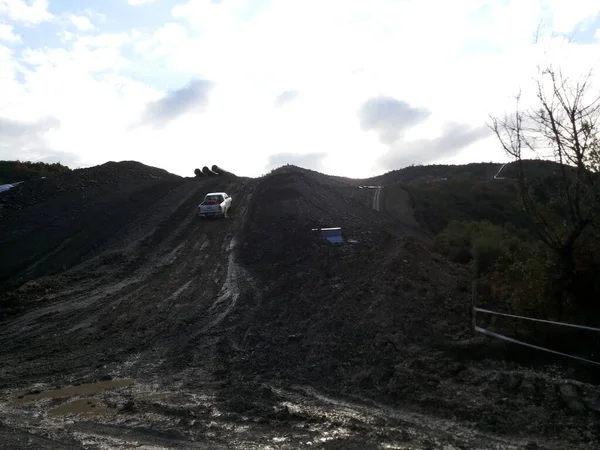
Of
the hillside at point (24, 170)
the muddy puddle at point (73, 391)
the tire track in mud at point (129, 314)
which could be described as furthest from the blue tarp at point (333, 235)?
the hillside at point (24, 170)

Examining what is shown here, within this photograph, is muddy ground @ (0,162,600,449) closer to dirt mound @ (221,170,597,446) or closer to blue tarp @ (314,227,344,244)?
dirt mound @ (221,170,597,446)

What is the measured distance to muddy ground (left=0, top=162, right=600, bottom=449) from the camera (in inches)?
356

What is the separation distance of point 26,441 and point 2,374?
→ 6.17 meters

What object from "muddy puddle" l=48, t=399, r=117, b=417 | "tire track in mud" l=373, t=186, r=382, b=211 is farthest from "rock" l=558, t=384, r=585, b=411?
"tire track in mud" l=373, t=186, r=382, b=211

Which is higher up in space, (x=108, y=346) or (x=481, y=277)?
(x=481, y=277)

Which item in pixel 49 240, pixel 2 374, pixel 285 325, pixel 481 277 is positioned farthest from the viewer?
pixel 49 240

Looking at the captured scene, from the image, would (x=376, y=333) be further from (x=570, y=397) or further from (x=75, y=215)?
(x=75, y=215)

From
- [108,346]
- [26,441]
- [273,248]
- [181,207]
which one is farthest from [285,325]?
[181,207]

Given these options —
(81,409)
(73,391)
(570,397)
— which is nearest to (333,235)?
(73,391)

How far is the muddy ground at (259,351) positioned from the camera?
29.7 ft

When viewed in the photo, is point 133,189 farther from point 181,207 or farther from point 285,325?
point 285,325

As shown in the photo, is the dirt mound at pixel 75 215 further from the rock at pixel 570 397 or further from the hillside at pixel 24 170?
the rock at pixel 570 397

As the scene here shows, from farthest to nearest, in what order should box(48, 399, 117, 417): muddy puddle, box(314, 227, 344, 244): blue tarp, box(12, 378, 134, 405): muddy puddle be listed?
box(314, 227, 344, 244): blue tarp, box(12, 378, 134, 405): muddy puddle, box(48, 399, 117, 417): muddy puddle

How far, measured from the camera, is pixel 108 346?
53.4ft
